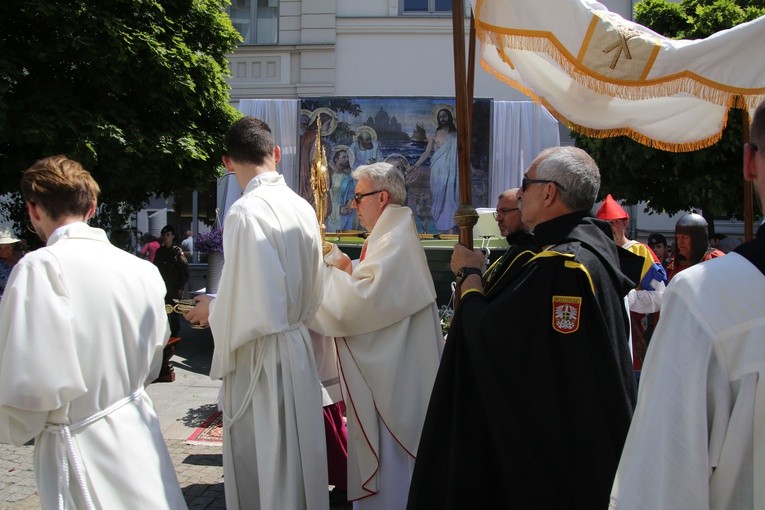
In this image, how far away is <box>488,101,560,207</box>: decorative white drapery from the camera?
10.9 metres

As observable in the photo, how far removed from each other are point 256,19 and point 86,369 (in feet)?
49.2

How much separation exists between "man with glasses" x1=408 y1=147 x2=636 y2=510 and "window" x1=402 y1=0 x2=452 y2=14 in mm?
14177

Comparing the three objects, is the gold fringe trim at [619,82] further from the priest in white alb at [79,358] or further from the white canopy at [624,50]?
the priest in white alb at [79,358]

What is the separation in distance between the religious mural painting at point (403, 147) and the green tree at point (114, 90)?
108 inches

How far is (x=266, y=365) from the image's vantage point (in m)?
2.85

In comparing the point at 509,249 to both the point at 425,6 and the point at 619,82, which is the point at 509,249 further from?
the point at 425,6

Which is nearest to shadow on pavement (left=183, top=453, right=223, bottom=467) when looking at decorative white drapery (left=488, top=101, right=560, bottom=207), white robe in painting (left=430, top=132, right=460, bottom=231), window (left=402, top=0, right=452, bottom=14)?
decorative white drapery (left=488, top=101, right=560, bottom=207)

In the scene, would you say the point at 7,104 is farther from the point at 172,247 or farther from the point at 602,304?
the point at 602,304

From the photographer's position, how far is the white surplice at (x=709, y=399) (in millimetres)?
1311

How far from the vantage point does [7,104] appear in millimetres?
7199

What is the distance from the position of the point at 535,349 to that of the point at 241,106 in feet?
32.2

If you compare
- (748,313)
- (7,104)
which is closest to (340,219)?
(7,104)

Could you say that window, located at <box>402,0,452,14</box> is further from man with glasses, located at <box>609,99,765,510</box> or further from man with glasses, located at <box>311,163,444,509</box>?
man with glasses, located at <box>609,99,765,510</box>

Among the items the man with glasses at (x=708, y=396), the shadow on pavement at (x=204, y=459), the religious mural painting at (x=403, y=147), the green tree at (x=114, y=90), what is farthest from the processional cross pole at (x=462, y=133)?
the religious mural painting at (x=403, y=147)
